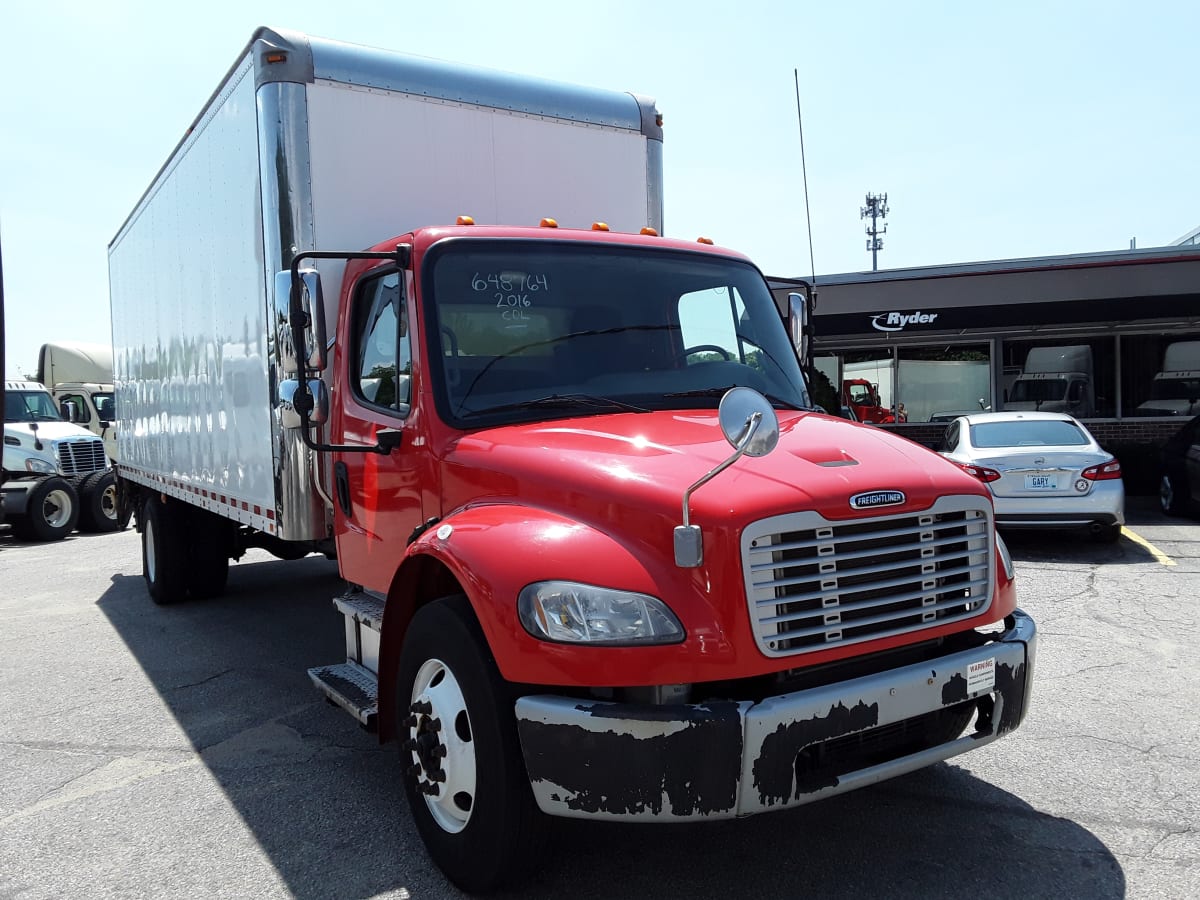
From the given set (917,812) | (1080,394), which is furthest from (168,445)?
(1080,394)

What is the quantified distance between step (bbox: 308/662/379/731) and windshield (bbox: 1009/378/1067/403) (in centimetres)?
1602

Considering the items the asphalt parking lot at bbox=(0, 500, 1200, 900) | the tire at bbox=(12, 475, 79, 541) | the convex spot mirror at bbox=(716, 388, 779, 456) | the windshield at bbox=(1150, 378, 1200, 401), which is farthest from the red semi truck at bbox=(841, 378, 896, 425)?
the convex spot mirror at bbox=(716, 388, 779, 456)


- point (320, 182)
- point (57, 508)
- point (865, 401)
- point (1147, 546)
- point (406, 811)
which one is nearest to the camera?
point (406, 811)

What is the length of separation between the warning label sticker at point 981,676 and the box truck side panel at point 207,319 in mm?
3623

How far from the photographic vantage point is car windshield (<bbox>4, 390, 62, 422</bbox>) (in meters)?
16.8

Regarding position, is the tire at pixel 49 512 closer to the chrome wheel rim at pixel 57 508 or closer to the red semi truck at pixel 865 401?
the chrome wheel rim at pixel 57 508

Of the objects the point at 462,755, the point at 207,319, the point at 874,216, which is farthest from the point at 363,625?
the point at 874,216

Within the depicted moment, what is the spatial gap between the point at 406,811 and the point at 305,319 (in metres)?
2.07

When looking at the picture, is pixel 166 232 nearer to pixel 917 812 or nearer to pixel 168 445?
pixel 168 445

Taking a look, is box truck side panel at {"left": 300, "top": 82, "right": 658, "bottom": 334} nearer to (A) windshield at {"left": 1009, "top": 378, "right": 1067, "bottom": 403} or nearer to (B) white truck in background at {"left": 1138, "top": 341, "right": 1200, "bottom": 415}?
(A) windshield at {"left": 1009, "top": 378, "right": 1067, "bottom": 403}

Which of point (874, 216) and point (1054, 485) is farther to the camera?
point (874, 216)

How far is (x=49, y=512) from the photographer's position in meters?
15.4

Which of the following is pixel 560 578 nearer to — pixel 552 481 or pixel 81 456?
pixel 552 481

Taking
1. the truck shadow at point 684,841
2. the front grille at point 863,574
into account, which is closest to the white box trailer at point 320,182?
the truck shadow at point 684,841
